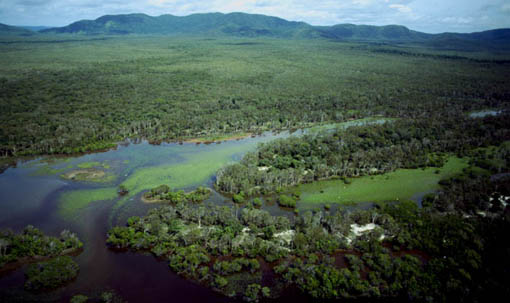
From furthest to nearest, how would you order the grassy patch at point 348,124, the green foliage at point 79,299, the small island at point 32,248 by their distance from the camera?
1. the grassy patch at point 348,124
2. the small island at point 32,248
3. the green foliage at point 79,299

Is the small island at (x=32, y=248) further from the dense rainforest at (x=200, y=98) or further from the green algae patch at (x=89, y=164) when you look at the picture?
the dense rainforest at (x=200, y=98)

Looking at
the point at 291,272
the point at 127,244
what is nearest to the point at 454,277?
the point at 291,272

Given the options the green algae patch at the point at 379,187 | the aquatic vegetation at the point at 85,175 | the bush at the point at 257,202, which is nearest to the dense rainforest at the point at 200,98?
the aquatic vegetation at the point at 85,175

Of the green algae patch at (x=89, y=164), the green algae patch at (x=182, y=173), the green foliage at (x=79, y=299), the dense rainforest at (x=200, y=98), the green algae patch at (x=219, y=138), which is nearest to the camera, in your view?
the green foliage at (x=79, y=299)

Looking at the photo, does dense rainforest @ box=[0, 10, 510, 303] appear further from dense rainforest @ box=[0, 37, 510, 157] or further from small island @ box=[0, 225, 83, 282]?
dense rainforest @ box=[0, 37, 510, 157]

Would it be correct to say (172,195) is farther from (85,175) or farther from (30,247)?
(85,175)

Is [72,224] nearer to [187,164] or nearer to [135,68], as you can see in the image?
[187,164]
